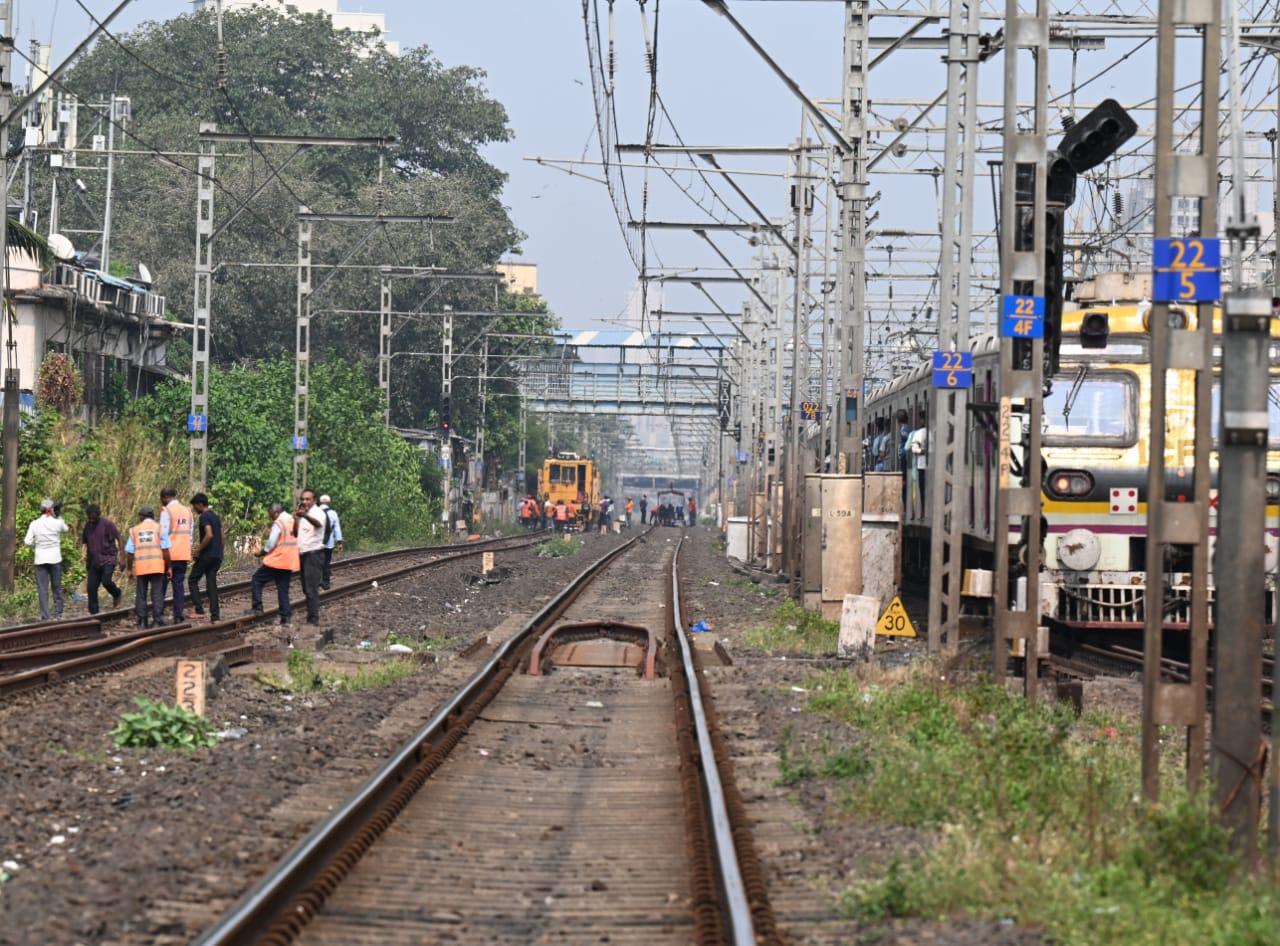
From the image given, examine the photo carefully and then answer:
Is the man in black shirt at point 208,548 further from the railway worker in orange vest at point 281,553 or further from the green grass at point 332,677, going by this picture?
the green grass at point 332,677

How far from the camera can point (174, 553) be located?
2306cm

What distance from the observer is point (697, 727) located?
44.9 ft

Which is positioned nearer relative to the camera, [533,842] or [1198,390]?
[1198,390]

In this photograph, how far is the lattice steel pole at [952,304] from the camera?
18922 millimetres

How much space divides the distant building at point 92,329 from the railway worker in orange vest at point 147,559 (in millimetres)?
19566

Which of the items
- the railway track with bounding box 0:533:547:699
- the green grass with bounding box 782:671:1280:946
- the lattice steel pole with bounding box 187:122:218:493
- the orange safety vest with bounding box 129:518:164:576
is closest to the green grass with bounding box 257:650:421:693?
the railway track with bounding box 0:533:547:699

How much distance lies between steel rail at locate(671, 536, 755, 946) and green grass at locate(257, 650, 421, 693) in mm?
2924

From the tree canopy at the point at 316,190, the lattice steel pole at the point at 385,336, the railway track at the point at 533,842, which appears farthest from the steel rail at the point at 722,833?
the tree canopy at the point at 316,190

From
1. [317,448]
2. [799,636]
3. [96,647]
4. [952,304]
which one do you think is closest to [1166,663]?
[952,304]

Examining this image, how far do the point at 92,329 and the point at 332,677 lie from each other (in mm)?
33431

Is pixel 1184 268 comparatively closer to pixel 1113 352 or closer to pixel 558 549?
pixel 1113 352

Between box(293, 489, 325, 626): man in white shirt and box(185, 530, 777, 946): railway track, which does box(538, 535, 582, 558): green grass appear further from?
box(185, 530, 777, 946): railway track

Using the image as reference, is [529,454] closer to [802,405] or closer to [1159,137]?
[802,405]

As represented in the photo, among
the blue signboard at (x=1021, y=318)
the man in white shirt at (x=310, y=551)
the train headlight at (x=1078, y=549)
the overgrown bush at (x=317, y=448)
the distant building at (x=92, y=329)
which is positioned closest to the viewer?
the blue signboard at (x=1021, y=318)
